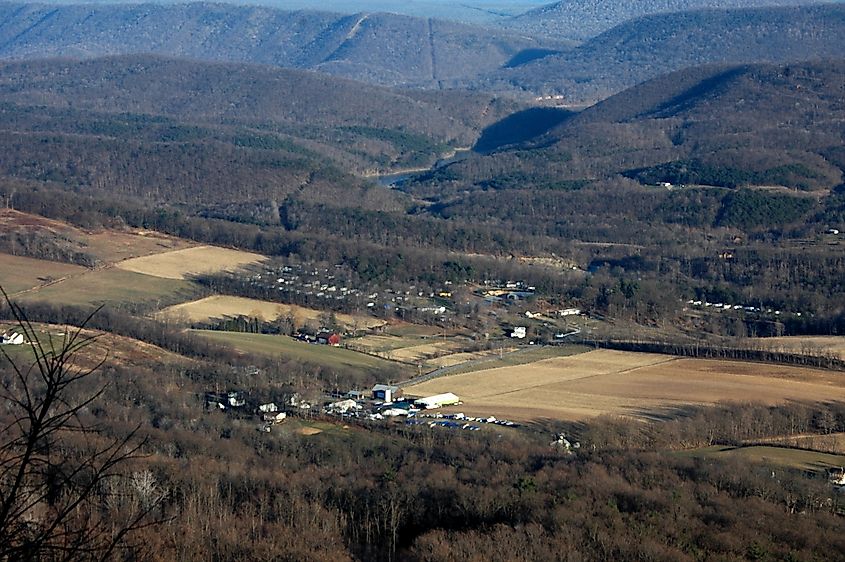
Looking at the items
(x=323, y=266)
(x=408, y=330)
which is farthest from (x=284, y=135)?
(x=408, y=330)

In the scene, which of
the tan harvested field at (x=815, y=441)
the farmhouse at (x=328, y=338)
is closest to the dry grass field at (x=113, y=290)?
the farmhouse at (x=328, y=338)

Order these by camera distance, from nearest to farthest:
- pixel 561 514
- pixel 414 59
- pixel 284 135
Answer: pixel 561 514, pixel 284 135, pixel 414 59

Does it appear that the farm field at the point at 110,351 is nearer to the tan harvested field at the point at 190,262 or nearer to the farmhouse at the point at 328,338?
the farmhouse at the point at 328,338

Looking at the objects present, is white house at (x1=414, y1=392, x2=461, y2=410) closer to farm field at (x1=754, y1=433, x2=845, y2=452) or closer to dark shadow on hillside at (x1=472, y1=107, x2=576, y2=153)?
farm field at (x1=754, y1=433, x2=845, y2=452)

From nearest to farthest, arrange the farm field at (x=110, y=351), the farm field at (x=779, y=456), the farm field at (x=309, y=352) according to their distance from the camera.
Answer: the farm field at (x=779, y=456) → the farm field at (x=110, y=351) → the farm field at (x=309, y=352)

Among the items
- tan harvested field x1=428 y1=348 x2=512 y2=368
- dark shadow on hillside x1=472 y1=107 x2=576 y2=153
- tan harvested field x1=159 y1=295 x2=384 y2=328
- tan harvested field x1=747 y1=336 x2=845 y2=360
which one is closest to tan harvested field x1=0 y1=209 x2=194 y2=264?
tan harvested field x1=159 y1=295 x2=384 y2=328

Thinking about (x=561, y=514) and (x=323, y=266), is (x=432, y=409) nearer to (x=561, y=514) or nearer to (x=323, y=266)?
(x=561, y=514)
